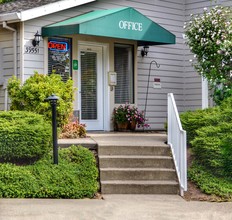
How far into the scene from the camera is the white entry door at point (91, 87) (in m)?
12.3

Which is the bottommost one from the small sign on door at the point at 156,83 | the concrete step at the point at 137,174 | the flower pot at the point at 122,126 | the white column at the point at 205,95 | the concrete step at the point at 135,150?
the concrete step at the point at 137,174

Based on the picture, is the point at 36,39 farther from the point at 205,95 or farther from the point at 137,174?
the point at 205,95

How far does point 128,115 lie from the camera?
41.2 ft

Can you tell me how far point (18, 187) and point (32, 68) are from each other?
13.7ft

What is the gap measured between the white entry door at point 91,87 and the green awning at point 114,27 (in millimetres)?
1038

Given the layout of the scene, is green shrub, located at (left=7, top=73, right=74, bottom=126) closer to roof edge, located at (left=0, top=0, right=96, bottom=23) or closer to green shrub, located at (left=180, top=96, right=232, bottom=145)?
roof edge, located at (left=0, top=0, right=96, bottom=23)

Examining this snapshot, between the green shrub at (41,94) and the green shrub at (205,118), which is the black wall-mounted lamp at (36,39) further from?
the green shrub at (205,118)

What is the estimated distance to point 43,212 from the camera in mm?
6570

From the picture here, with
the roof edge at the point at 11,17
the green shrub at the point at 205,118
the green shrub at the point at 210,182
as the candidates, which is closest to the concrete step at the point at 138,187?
the green shrub at the point at 210,182

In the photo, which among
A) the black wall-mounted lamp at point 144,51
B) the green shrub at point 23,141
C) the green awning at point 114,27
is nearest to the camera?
the green shrub at point 23,141

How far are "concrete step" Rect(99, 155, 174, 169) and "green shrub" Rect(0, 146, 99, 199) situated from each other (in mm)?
285

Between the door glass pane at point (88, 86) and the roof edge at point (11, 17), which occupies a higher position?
the roof edge at point (11, 17)

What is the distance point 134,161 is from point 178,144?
0.83 m

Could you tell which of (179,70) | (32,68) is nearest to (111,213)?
(32,68)
